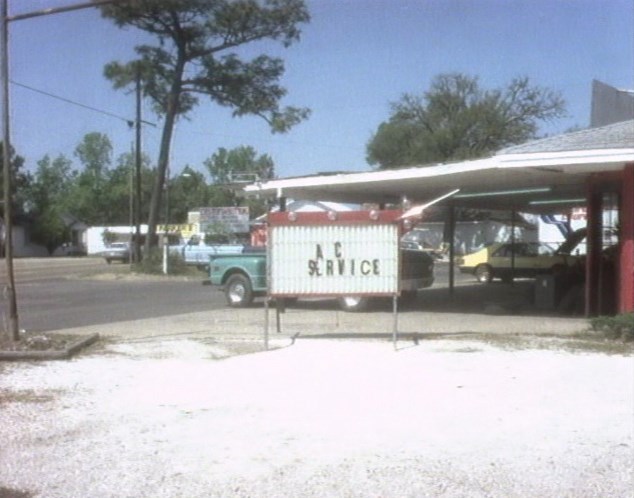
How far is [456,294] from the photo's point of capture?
26047 mm

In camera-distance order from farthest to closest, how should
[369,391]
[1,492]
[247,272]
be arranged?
[247,272] < [369,391] < [1,492]

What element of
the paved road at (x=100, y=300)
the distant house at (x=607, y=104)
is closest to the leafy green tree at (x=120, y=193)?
the paved road at (x=100, y=300)

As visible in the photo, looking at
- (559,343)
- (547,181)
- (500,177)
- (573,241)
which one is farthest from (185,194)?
(559,343)

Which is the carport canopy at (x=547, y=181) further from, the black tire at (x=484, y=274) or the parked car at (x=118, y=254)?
the parked car at (x=118, y=254)

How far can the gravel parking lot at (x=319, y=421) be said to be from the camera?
693 cm

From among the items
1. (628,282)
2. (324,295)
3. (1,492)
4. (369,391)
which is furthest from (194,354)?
(628,282)

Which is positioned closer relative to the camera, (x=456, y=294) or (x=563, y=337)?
(x=563, y=337)

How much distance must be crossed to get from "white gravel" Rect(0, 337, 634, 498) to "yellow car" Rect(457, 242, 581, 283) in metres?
19.3

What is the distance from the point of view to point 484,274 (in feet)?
→ 110

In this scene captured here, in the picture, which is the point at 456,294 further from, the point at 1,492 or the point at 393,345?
the point at 1,492

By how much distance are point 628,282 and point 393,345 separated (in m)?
5.32

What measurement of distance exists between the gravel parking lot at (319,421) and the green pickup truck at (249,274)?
23.9ft

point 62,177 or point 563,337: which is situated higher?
point 62,177

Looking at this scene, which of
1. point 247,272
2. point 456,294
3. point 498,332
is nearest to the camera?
point 498,332
